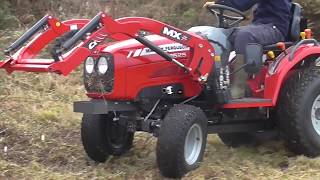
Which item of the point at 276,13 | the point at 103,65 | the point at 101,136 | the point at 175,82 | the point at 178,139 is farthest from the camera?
the point at 276,13

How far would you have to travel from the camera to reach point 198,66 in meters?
5.48

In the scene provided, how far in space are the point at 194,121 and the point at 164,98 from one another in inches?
19.3

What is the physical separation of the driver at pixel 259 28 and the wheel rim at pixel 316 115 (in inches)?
26.9

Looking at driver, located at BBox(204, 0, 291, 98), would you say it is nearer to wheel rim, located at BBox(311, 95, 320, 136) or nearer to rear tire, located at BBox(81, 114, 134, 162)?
wheel rim, located at BBox(311, 95, 320, 136)

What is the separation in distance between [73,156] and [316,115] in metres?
2.35

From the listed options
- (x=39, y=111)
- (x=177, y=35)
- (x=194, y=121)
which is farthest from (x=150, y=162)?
(x=39, y=111)

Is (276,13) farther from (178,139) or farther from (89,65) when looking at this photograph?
(89,65)

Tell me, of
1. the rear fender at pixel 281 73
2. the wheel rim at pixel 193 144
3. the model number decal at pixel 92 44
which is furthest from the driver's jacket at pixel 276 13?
the model number decal at pixel 92 44

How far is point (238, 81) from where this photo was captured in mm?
5961

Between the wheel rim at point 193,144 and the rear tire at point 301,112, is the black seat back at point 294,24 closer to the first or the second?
the rear tire at point 301,112

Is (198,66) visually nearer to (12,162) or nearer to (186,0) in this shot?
(12,162)

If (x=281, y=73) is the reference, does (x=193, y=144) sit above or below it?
below

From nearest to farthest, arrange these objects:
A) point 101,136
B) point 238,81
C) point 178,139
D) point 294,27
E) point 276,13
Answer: point 178,139 < point 101,136 < point 238,81 < point 276,13 < point 294,27

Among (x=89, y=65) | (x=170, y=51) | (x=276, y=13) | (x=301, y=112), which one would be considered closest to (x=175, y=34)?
(x=170, y=51)
